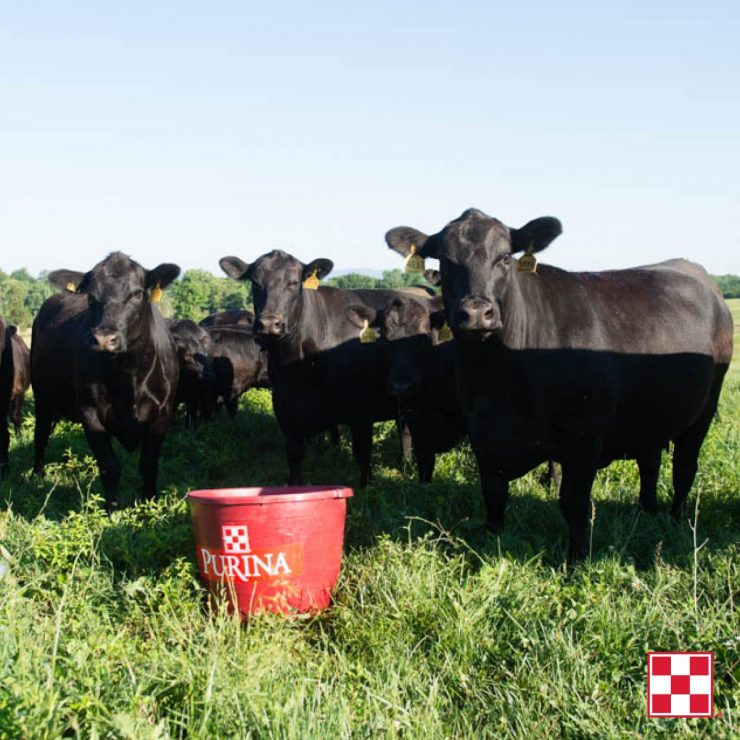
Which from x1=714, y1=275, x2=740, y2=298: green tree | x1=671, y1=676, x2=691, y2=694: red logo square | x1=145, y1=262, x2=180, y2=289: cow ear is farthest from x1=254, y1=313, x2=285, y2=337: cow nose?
x1=714, y1=275, x2=740, y2=298: green tree

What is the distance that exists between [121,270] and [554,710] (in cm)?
492

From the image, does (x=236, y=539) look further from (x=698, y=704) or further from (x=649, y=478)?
(x=649, y=478)

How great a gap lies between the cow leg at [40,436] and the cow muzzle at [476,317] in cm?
544

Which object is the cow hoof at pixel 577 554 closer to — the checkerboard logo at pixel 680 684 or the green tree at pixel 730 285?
the checkerboard logo at pixel 680 684

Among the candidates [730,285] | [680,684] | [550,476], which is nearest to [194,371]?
[550,476]

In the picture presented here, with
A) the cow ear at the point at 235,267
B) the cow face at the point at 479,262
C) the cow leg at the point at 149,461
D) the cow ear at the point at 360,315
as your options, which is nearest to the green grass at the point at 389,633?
the cow leg at the point at 149,461

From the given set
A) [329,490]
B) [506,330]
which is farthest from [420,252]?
[329,490]

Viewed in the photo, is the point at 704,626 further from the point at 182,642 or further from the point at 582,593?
A: the point at 182,642

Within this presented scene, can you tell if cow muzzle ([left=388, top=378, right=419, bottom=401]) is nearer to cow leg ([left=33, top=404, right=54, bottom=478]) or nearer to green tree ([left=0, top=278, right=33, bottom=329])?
cow leg ([left=33, top=404, right=54, bottom=478])

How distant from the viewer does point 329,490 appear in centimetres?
473

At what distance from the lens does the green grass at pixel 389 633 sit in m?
3.21

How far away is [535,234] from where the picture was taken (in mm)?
5402

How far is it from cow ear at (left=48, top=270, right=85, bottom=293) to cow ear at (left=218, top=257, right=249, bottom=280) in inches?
52.6

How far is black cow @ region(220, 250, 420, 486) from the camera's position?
24.6ft
